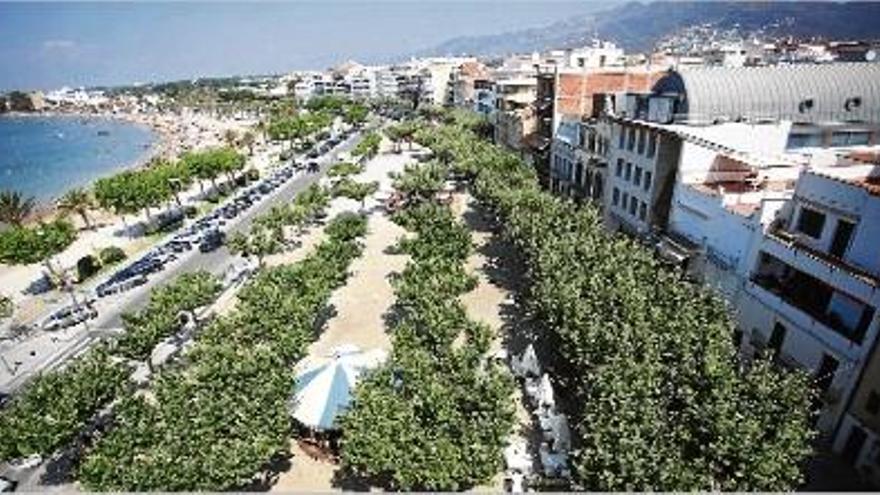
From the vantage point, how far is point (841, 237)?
3588cm

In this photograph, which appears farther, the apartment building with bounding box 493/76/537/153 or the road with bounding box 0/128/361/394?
the apartment building with bounding box 493/76/537/153

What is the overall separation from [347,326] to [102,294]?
27.5 meters

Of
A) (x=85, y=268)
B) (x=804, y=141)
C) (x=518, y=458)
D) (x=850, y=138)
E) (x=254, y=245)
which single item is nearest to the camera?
(x=518, y=458)

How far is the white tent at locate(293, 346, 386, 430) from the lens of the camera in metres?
34.6

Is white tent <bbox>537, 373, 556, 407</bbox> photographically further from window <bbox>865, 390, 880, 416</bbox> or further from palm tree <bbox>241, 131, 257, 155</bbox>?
palm tree <bbox>241, 131, 257, 155</bbox>

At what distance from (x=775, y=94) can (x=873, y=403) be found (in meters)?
39.6

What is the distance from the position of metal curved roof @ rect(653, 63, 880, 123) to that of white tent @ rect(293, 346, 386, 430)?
4194 cm

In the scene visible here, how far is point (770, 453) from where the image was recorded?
79.9ft

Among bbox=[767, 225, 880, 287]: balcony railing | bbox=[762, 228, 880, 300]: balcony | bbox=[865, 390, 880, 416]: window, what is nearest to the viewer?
bbox=[865, 390, 880, 416]: window

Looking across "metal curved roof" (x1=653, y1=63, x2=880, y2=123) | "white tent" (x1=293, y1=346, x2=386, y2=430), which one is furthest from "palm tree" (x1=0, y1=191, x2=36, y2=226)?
"metal curved roof" (x1=653, y1=63, x2=880, y2=123)

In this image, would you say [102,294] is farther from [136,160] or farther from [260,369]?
[136,160]

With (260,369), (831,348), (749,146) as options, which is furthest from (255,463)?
(749,146)

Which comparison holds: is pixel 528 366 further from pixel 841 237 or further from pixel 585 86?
pixel 585 86

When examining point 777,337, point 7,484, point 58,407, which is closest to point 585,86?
point 777,337
